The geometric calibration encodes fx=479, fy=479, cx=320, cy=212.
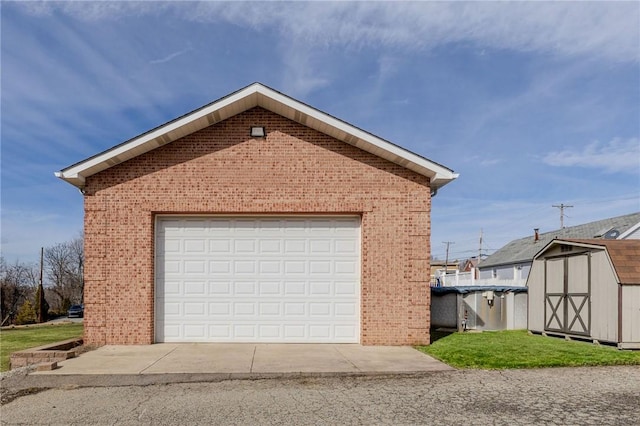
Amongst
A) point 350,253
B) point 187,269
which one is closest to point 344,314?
point 350,253

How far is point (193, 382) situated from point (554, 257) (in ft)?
33.3

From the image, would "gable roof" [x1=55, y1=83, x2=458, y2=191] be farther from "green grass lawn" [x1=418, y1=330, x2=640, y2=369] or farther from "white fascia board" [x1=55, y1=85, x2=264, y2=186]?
"green grass lawn" [x1=418, y1=330, x2=640, y2=369]

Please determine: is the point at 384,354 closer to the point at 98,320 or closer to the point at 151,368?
the point at 151,368

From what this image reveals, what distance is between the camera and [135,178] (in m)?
11.0

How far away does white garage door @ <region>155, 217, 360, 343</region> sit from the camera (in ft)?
36.6

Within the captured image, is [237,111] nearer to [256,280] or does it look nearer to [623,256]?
[256,280]

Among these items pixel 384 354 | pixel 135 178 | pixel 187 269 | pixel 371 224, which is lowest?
pixel 384 354

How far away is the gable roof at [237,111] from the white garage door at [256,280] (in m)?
1.83

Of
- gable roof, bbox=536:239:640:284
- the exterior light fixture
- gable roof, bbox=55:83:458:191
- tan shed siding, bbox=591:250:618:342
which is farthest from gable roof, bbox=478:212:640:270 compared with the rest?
the exterior light fixture

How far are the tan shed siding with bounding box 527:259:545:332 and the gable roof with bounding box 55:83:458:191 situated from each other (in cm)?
491

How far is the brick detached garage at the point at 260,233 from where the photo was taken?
35.6ft

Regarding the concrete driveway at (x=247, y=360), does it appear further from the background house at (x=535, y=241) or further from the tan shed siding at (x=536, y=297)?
the background house at (x=535, y=241)

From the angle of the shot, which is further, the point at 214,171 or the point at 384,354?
the point at 214,171

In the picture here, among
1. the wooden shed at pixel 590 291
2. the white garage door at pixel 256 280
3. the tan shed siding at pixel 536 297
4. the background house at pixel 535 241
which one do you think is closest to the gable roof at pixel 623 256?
the wooden shed at pixel 590 291
